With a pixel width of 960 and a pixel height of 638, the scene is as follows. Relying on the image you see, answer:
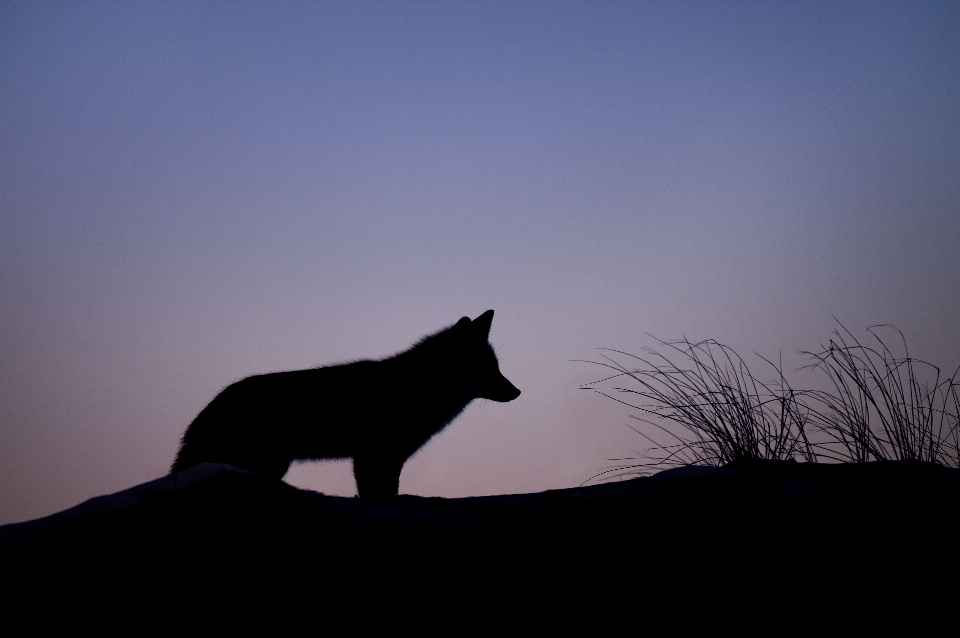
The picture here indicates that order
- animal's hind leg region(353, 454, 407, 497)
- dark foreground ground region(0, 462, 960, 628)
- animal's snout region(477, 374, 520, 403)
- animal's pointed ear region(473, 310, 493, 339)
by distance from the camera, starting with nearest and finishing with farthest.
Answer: dark foreground ground region(0, 462, 960, 628) → animal's hind leg region(353, 454, 407, 497) → animal's pointed ear region(473, 310, 493, 339) → animal's snout region(477, 374, 520, 403)

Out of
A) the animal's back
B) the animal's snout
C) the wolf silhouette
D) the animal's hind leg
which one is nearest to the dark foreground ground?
the wolf silhouette

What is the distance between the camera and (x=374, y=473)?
3.70 metres

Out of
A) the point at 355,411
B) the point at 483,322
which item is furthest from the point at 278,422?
the point at 483,322

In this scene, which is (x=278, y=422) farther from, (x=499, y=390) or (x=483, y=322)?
(x=499, y=390)

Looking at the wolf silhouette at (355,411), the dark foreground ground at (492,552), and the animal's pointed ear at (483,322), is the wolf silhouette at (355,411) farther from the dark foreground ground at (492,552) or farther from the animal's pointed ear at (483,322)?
the dark foreground ground at (492,552)

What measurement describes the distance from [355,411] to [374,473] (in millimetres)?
344

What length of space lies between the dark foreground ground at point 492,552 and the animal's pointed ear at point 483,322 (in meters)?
3.15

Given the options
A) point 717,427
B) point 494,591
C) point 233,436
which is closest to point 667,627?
point 494,591

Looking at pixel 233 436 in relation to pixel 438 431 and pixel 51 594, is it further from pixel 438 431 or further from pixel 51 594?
pixel 51 594

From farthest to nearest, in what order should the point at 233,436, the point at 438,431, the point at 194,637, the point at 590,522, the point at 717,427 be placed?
the point at 438,431, the point at 233,436, the point at 717,427, the point at 590,522, the point at 194,637

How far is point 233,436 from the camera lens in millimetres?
3328

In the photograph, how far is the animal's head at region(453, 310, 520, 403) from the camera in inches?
169

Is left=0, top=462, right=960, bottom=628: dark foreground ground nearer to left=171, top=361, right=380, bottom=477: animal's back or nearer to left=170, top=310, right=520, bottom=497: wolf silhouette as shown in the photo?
left=170, top=310, right=520, bottom=497: wolf silhouette

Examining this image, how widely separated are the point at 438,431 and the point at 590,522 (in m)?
3.36
